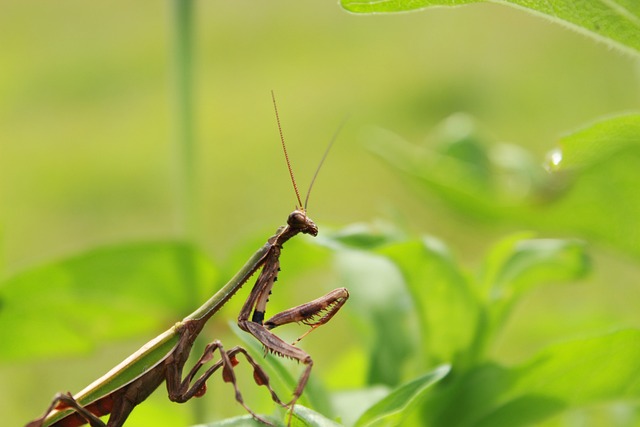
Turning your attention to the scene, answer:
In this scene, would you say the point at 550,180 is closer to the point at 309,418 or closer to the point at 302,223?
the point at 302,223

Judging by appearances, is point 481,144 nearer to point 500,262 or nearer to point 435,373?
point 500,262

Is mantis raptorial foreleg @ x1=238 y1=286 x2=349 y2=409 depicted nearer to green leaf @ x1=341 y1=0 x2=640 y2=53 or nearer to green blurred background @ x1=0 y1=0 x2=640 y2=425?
green leaf @ x1=341 y1=0 x2=640 y2=53

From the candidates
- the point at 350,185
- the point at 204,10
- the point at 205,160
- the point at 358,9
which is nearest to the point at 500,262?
the point at 358,9

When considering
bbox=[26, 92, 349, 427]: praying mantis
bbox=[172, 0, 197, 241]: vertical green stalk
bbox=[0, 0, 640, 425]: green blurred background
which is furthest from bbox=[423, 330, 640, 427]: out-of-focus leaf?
bbox=[0, 0, 640, 425]: green blurred background

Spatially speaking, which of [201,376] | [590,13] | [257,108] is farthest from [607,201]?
[257,108]

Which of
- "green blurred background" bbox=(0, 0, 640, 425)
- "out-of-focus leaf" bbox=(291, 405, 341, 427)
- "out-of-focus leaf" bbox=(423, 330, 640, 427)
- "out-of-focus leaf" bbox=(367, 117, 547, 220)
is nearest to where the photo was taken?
"out-of-focus leaf" bbox=(291, 405, 341, 427)

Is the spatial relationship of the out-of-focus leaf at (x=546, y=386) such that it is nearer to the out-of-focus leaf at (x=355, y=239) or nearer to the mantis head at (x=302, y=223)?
the out-of-focus leaf at (x=355, y=239)

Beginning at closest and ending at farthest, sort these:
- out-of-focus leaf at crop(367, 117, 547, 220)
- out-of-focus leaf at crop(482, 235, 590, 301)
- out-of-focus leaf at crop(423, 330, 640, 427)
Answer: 1. out-of-focus leaf at crop(423, 330, 640, 427)
2. out-of-focus leaf at crop(482, 235, 590, 301)
3. out-of-focus leaf at crop(367, 117, 547, 220)
